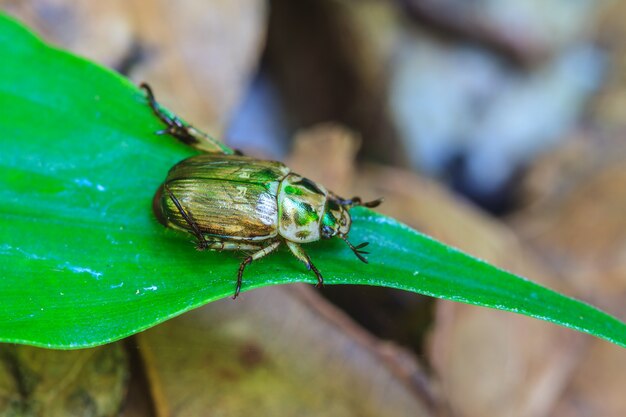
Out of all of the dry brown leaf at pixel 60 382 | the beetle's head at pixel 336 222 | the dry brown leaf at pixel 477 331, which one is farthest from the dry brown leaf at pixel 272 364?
the beetle's head at pixel 336 222

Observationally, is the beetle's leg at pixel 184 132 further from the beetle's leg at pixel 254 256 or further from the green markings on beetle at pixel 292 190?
the beetle's leg at pixel 254 256

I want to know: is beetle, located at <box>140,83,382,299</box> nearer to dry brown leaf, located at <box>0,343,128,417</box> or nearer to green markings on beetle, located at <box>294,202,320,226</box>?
green markings on beetle, located at <box>294,202,320,226</box>

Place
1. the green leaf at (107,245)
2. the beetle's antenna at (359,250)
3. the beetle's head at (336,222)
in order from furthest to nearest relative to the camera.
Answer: the beetle's head at (336,222)
the beetle's antenna at (359,250)
the green leaf at (107,245)

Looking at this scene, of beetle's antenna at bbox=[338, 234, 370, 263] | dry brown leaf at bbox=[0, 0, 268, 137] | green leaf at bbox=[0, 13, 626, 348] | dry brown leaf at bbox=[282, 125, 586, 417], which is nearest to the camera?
green leaf at bbox=[0, 13, 626, 348]

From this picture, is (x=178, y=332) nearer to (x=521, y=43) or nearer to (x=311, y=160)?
(x=311, y=160)

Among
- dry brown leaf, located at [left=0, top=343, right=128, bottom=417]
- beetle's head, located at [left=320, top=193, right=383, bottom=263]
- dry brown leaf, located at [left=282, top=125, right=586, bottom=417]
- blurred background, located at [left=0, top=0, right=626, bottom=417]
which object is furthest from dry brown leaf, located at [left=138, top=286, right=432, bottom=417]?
beetle's head, located at [left=320, top=193, right=383, bottom=263]

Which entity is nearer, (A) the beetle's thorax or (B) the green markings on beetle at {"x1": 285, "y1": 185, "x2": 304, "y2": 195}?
(A) the beetle's thorax

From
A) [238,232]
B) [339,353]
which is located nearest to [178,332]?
[238,232]
